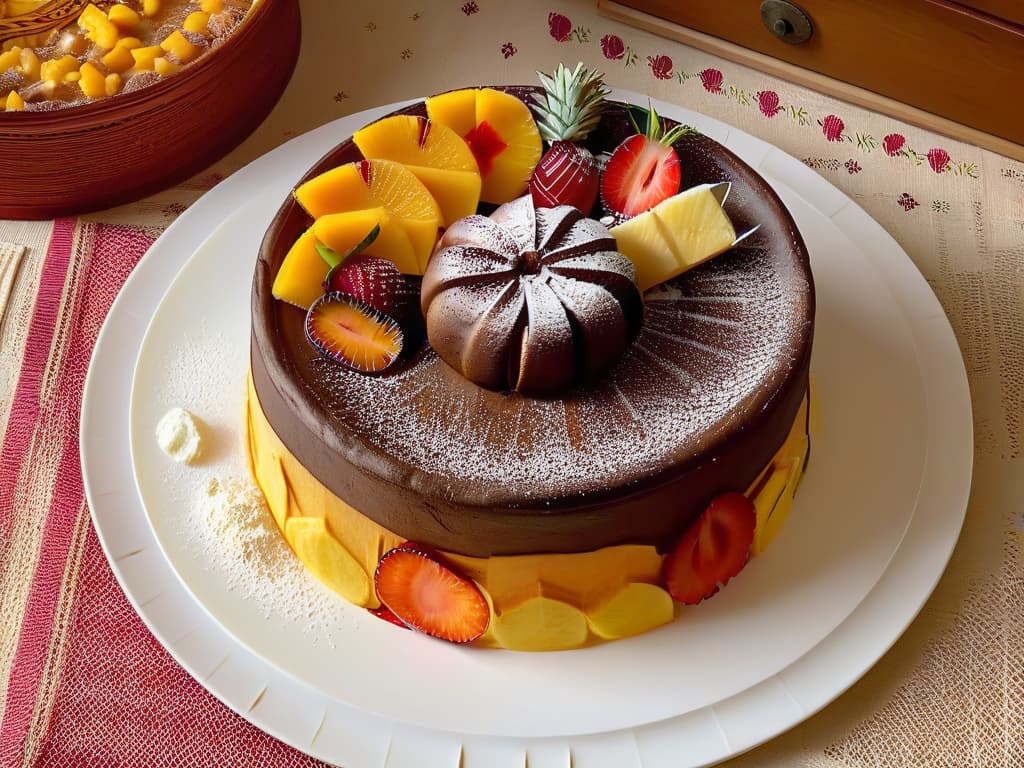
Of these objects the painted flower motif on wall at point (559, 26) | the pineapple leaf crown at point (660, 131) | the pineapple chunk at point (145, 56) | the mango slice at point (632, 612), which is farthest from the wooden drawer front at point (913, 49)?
the mango slice at point (632, 612)

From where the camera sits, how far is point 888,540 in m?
1.99

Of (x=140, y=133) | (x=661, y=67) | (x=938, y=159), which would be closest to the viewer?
(x=140, y=133)

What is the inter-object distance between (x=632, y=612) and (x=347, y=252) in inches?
29.9

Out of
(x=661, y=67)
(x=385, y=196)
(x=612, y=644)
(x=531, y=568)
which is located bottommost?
(x=612, y=644)

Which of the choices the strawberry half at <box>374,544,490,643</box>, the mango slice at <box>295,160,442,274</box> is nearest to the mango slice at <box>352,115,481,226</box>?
the mango slice at <box>295,160,442,274</box>

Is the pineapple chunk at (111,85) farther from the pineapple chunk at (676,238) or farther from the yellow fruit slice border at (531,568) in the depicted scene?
the pineapple chunk at (676,238)

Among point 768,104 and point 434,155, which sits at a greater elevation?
point 768,104

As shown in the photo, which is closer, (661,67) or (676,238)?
(676,238)

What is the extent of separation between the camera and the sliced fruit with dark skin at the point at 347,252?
187cm

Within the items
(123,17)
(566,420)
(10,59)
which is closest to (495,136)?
(566,420)

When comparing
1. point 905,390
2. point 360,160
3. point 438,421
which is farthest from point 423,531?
point 905,390

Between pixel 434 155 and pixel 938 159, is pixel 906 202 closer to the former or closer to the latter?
pixel 938 159

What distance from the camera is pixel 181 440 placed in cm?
210

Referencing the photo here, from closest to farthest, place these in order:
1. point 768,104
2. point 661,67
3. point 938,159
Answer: point 938,159 → point 768,104 → point 661,67
